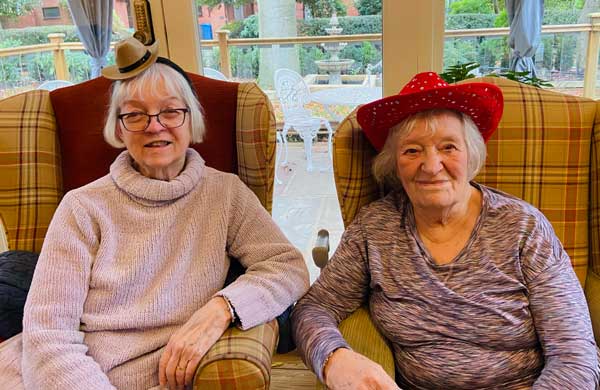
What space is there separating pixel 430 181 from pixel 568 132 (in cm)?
52

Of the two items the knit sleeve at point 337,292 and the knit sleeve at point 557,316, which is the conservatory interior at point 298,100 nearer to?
the knit sleeve at point 337,292

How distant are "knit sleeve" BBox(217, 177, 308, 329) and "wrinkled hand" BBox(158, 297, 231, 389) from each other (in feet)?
0.17

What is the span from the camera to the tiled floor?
101 inches

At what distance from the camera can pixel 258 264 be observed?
148 cm

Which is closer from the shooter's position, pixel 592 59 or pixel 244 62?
pixel 592 59

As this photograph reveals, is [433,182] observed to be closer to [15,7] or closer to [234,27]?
[234,27]

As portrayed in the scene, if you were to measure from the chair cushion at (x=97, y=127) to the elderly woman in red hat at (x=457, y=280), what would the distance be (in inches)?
21.8

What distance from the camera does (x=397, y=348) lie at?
140 cm

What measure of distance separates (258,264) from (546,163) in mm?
868

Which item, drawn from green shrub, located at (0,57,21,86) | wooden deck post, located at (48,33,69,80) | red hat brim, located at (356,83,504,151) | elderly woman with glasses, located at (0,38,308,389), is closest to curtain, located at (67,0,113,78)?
wooden deck post, located at (48,33,69,80)

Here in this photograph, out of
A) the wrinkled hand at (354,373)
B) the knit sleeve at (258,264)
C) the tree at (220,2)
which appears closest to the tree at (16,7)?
the tree at (220,2)

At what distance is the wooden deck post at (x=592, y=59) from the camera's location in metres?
2.15

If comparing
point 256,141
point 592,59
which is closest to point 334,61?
point 256,141

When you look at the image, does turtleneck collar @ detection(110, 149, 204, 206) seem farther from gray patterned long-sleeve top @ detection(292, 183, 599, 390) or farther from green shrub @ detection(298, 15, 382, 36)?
green shrub @ detection(298, 15, 382, 36)
